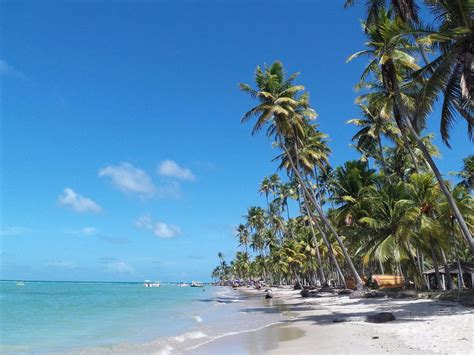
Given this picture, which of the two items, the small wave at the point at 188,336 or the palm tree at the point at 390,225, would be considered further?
the palm tree at the point at 390,225

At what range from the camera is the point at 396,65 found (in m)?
19.7

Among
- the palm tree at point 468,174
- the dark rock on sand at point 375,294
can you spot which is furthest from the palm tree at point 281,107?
the palm tree at point 468,174

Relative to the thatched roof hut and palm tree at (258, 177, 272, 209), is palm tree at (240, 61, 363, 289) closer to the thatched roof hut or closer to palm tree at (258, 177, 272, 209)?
the thatched roof hut

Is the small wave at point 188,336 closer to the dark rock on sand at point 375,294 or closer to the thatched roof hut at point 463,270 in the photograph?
the dark rock on sand at point 375,294

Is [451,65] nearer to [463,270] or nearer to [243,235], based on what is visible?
[463,270]

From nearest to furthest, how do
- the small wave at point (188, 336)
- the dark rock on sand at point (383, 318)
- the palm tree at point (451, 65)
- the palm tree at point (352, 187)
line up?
1. the palm tree at point (451, 65)
2. the dark rock on sand at point (383, 318)
3. the small wave at point (188, 336)
4. the palm tree at point (352, 187)

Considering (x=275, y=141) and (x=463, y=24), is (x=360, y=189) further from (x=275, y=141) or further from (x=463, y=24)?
(x=463, y=24)

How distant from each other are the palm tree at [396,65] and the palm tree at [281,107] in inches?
356

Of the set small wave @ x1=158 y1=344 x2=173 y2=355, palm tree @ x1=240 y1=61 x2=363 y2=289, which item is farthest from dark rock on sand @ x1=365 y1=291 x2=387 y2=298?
small wave @ x1=158 y1=344 x2=173 y2=355

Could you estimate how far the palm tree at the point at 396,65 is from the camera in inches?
610

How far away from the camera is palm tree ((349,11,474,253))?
610 inches

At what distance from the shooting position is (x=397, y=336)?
38.3 ft

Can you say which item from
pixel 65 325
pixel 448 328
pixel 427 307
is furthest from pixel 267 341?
pixel 65 325

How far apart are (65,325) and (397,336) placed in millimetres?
20068
